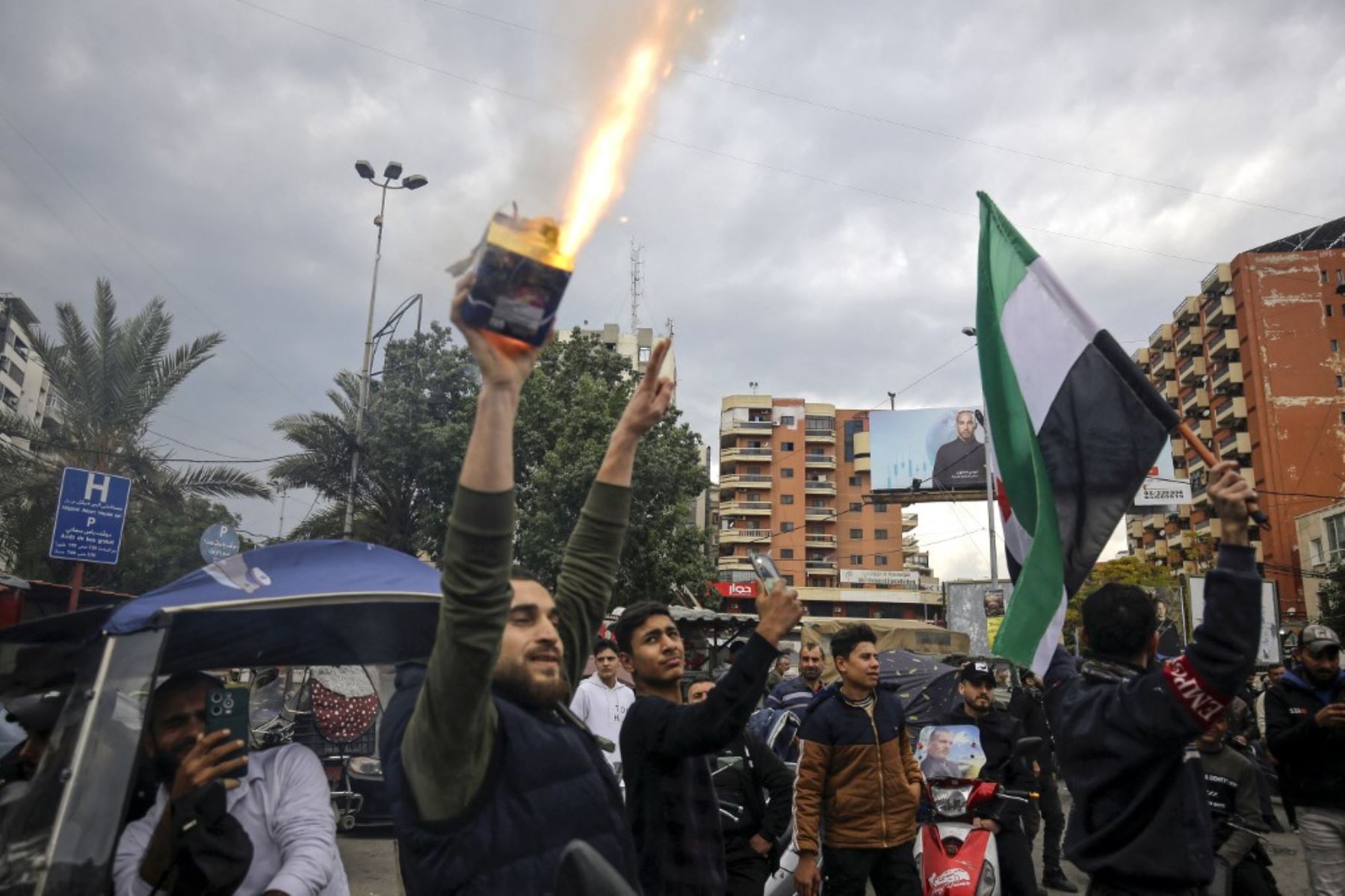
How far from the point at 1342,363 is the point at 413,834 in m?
73.3

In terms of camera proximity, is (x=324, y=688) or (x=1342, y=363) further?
(x=1342, y=363)

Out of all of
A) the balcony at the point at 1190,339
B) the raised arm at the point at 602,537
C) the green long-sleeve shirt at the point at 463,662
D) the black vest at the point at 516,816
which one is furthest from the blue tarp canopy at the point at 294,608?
the balcony at the point at 1190,339

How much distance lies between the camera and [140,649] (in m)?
2.61

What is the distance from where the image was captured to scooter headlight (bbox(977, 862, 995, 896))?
219 inches

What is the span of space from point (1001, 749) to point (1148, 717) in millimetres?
4203

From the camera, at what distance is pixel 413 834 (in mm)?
2012

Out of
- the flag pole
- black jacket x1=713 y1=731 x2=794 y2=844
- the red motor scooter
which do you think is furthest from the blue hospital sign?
the flag pole

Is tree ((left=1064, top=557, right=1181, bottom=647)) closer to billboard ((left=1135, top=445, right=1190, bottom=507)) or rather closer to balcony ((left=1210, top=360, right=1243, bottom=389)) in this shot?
billboard ((left=1135, top=445, right=1190, bottom=507))

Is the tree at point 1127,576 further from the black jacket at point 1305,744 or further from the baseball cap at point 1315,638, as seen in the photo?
the black jacket at point 1305,744

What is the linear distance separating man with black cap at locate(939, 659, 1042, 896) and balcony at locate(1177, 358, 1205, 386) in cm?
7530

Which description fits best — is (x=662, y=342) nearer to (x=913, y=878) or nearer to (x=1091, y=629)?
(x=1091, y=629)

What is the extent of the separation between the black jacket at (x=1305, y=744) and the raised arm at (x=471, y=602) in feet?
17.3

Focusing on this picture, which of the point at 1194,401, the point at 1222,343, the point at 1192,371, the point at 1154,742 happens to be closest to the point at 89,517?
the point at 1154,742

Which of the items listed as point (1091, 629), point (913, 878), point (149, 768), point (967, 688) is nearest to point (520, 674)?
point (149, 768)
